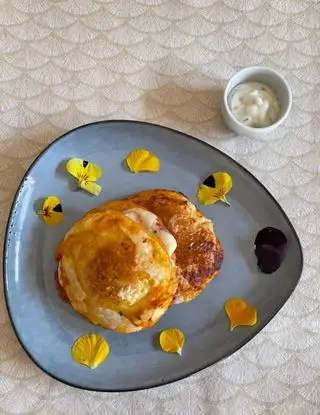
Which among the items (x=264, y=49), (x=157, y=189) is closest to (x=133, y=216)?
(x=157, y=189)

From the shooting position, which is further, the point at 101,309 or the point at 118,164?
the point at 118,164

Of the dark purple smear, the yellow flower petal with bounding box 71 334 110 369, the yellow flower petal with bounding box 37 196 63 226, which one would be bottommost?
the yellow flower petal with bounding box 71 334 110 369

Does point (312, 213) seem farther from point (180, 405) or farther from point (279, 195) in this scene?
point (180, 405)

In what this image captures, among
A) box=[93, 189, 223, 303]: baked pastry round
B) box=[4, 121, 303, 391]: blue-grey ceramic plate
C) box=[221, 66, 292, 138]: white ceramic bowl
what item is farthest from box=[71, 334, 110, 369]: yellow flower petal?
box=[221, 66, 292, 138]: white ceramic bowl

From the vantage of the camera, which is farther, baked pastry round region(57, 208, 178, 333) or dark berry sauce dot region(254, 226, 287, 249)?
dark berry sauce dot region(254, 226, 287, 249)

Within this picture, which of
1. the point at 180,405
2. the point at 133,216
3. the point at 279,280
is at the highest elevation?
the point at 133,216

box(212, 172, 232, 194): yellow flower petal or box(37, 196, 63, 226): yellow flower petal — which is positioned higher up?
box(212, 172, 232, 194): yellow flower petal

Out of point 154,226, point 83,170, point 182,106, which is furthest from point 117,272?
point 182,106

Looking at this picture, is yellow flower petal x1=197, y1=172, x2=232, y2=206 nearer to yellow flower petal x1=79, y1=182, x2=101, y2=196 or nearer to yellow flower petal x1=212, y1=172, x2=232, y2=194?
yellow flower petal x1=212, y1=172, x2=232, y2=194
